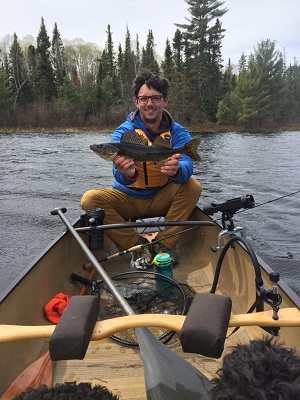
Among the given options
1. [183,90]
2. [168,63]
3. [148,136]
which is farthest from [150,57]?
[148,136]

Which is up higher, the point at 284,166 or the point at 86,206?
the point at 86,206

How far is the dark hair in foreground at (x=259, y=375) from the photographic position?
1145 millimetres

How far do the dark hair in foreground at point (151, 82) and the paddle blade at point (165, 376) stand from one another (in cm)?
306

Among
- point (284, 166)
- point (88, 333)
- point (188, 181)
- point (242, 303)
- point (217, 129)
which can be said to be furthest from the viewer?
point (217, 129)

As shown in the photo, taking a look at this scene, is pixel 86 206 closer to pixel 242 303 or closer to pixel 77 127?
pixel 242 303

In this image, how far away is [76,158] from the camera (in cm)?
1891

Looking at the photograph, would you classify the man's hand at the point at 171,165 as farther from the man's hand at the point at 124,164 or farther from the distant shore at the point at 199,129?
the distant shore at the point at 199,129

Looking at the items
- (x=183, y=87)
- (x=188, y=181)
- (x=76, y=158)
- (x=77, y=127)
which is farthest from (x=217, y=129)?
(x=188, y=181)

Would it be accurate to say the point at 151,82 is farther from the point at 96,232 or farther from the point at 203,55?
the point at 203,55

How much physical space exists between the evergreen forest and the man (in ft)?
144

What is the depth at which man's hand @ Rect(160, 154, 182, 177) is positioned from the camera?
11.8 ft

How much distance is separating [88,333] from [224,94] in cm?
5707

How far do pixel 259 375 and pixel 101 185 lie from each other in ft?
38.0

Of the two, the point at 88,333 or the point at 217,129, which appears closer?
the point at 88,333
